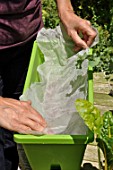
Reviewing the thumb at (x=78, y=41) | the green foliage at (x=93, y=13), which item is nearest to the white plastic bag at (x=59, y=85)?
the thumb at (x=78, y=41)

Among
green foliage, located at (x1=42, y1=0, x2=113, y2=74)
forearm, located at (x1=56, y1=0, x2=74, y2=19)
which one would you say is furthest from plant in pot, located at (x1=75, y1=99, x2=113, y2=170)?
green foliage, located at (x1=42, y1=0, x2=113, y2=74)

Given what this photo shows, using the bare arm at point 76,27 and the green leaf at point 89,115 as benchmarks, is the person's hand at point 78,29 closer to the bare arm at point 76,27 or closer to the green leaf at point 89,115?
the bare arm at point 76,27

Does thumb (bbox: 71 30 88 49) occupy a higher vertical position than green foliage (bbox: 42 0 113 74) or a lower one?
lower

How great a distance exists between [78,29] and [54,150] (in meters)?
0.63

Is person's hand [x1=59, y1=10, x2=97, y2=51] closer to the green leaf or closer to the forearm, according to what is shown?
A: the forearm

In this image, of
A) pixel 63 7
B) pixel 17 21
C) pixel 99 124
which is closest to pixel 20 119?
pixel 99 124

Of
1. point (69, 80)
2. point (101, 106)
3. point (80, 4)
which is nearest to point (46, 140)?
point (69, 80)

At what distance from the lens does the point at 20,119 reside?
1.39 meters

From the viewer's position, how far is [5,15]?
1.81 metres

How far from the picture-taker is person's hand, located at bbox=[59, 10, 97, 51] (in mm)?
1878

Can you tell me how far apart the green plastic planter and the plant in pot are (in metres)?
0.04

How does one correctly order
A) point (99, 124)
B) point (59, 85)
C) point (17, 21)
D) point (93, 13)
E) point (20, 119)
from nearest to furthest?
point (20, 119)
point (99, 124)
point (17, 21)
point (59, 85)
point (93, 13)

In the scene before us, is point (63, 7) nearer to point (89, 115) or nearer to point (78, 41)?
point (78, 41)

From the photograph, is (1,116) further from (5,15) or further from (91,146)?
(91,146)
